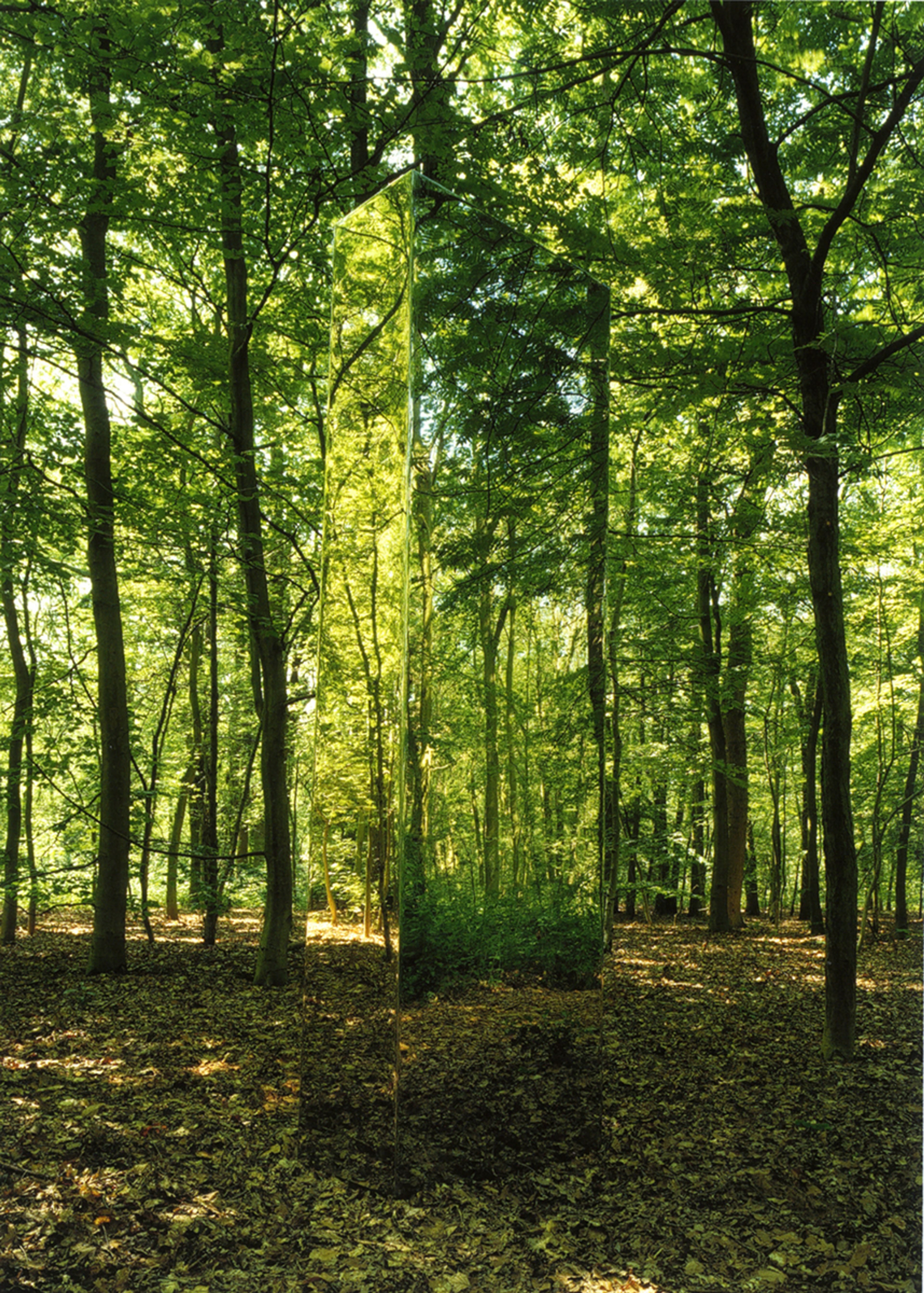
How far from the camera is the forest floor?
2617 millimetres

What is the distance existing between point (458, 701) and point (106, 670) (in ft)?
14.6

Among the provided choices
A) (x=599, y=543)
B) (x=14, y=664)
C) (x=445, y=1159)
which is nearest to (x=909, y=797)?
(x=599, y=543)

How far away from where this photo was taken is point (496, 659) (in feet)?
11.5

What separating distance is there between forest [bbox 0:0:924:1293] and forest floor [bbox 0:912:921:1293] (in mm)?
23

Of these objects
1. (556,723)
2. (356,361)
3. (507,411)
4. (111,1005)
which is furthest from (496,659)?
(111,1005)

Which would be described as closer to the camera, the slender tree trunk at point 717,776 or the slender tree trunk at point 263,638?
the slender tree trunk at point 263,638

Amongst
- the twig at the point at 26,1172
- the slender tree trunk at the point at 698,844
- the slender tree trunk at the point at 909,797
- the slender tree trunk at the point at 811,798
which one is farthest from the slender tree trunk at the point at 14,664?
the slender tree trunk at the point at 698,844

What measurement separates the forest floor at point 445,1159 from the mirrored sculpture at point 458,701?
1.0 inches

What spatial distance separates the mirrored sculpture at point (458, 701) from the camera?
309 cm

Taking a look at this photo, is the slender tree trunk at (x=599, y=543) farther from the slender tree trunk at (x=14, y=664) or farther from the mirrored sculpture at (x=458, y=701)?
the slender tree trunk at (x=14, y=664)

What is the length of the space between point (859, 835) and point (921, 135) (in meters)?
12.0

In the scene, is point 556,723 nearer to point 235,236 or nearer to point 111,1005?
point 111,1005

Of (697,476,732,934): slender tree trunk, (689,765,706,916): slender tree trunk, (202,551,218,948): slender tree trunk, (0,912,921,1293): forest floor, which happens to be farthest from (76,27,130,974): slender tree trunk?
(689,765,706,916): slender tree trunk

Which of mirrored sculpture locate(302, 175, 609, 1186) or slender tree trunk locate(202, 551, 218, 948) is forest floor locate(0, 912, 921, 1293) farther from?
slender tree trunk locate(202, 551, 218, 948)
